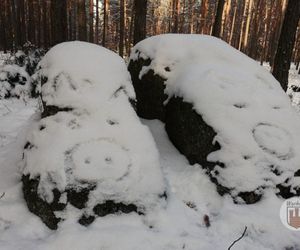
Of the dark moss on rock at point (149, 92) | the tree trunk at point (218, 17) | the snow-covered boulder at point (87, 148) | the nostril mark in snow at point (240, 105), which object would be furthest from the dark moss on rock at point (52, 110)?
the tree trunk at point (218, 17)

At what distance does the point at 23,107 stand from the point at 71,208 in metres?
5.21

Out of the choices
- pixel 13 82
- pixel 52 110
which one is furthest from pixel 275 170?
pixel 13 82

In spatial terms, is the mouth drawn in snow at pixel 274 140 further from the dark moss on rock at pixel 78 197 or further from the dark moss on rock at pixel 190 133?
the dark moss on rock at pixel 78 197

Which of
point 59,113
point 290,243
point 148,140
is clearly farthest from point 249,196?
point 59,113

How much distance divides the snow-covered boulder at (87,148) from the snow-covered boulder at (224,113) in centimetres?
74

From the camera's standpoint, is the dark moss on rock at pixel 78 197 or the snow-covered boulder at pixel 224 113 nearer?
the dark moss on rock at pixel 78 197

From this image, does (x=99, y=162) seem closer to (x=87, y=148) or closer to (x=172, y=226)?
(x=87, y=148)

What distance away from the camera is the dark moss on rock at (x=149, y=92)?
516 cm

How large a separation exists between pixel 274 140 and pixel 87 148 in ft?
6.82

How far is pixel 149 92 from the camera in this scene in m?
5.34

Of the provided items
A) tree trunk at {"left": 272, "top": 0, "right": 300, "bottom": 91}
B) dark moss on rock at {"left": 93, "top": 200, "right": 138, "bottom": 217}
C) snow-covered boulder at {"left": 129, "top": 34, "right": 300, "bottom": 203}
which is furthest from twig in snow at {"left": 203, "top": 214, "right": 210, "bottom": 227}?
tree trunk at {"left": 272, "top": 0, "right": 300, "bottom": 91}

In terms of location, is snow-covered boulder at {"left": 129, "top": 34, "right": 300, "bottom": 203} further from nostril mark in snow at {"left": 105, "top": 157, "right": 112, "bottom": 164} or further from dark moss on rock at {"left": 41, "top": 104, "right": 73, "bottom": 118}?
dark moss on rock at {"left": 41, "top": 104, "right": 73, "bottom": 118}

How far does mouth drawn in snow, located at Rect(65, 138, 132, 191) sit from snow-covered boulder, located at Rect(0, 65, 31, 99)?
5750mm

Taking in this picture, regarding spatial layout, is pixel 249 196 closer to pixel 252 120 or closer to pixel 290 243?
pixel 290 243
